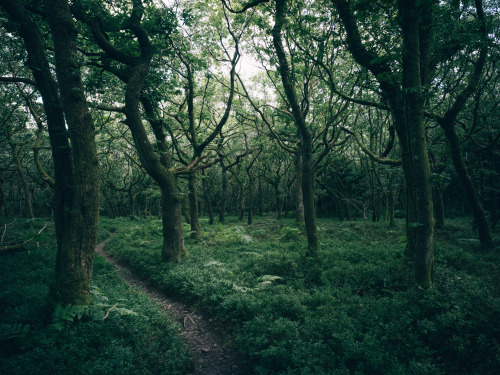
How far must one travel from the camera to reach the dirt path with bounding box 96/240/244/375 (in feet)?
14.1

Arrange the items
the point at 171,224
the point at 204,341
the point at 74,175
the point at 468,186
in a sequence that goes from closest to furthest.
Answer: the point at 74,175
the point at 204,341
the point at 171,224
the point at 468,186

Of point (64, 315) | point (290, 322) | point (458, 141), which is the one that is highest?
point (458, 141)

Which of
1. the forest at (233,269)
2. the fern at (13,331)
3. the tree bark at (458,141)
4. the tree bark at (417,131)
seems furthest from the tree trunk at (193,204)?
the tree bark at (458,141)

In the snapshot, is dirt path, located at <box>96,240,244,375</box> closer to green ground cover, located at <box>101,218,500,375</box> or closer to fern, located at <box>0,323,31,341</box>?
green ground cover, located at <box>101,218,500,375</box>

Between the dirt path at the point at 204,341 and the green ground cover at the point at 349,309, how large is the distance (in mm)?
255

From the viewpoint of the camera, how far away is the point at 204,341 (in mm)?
5070

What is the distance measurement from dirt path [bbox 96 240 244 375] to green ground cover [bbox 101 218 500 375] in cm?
26

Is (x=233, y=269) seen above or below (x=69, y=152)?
below

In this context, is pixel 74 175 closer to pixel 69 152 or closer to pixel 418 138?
pixel 69 152

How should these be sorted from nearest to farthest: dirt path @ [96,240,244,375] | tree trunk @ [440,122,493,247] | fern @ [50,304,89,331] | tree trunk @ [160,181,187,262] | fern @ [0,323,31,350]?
1. fern @ [0,323,31,350]
2. fern @ [50,304,89,331]
3. dirt path @ [96,240,244,375]
4. tree trunk @ [160,181,187,262]
5. tree trunk @ [440,122,493,247]

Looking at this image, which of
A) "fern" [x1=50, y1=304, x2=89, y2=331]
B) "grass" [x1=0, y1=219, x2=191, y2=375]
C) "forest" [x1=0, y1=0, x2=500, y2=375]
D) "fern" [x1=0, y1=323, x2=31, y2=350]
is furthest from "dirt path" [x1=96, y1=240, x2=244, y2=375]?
"fern" [x1=0, y1=323, x2=31, y2=350]

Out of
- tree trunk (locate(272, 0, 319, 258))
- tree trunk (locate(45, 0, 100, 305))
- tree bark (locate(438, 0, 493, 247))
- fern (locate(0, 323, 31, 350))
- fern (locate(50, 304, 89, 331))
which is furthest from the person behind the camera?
tree bark (locate(438, 0, 493, 247))

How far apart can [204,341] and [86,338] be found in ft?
7.39

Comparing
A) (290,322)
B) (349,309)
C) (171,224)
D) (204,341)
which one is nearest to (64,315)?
(204,341)
